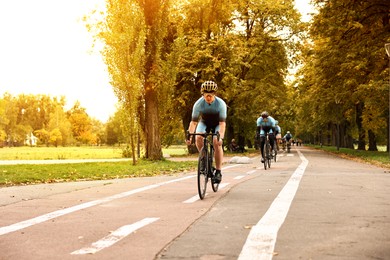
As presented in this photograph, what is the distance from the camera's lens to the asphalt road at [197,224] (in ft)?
14.5

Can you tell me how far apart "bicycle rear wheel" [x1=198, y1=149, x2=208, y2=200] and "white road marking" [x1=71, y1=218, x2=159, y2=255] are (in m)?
2.14

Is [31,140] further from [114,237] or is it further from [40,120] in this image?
[114,237]

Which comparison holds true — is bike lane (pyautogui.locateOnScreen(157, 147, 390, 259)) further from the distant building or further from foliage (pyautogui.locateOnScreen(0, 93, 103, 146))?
the distant building

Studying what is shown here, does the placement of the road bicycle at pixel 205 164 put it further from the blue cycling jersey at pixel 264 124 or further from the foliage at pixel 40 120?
the foliage at pixel 40 120

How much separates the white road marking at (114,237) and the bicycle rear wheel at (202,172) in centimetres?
214

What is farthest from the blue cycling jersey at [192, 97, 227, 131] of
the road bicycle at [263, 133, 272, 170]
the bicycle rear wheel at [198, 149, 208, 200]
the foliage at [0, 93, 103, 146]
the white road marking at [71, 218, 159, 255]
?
the foliage at [0, 93, 103, 146]

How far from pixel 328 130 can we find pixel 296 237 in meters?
62.8

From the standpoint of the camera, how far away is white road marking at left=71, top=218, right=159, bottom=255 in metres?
4.50

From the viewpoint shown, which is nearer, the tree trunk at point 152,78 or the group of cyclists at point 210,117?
the group of cyclists at point 210,117

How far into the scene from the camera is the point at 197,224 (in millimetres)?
5816

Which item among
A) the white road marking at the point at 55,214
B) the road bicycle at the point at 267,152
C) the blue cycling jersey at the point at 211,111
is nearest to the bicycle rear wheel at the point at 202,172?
the blue cycling jersey at the point at 211,111

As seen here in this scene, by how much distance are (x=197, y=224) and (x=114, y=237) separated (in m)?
1.11

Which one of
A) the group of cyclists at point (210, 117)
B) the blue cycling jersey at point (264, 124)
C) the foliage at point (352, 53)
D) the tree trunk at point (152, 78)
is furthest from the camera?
the foliage at point (352, 53)

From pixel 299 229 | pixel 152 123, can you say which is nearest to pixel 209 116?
pixel 299 229
